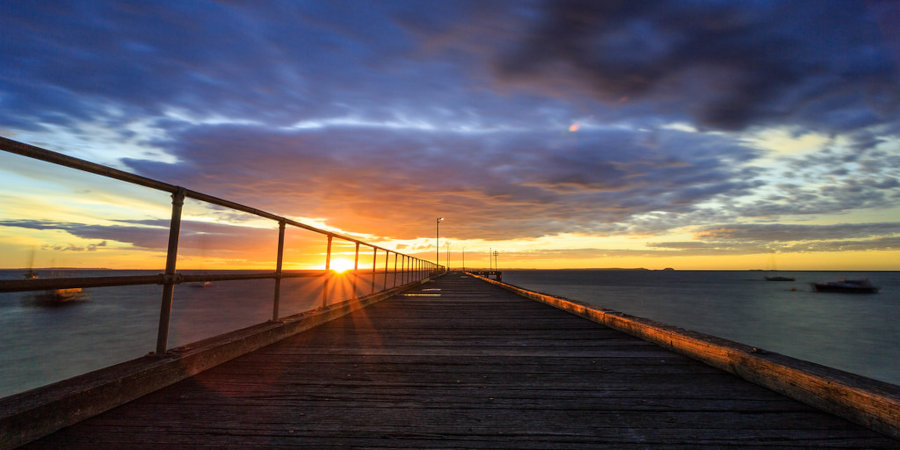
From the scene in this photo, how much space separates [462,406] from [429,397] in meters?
0.24

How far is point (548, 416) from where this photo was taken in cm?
202

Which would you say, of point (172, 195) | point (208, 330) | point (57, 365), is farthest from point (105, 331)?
point (172, 195)

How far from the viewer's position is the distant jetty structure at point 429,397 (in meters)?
1.72

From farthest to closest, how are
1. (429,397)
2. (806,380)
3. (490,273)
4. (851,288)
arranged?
1. (851,288)
2. (490,273)
3. (429,397)
4. (806,380)

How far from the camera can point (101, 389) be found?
194 centimetres

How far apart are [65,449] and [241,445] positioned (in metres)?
0.69

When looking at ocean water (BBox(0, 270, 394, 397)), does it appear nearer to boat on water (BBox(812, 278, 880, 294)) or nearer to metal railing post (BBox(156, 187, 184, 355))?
metal railing post (BBox(156, 187, 184, 355))

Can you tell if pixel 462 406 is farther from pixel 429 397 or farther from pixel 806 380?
pixel 806 380

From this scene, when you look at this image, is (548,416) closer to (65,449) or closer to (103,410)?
(65,449)

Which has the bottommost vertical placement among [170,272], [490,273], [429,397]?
[429,397]

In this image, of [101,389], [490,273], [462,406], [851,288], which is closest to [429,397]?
[462,406]

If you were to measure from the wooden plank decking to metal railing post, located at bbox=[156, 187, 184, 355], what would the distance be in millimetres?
322

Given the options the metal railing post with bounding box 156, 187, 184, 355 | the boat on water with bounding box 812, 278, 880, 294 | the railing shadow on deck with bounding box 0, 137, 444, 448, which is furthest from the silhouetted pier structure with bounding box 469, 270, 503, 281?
the boat on water with bounding box 812, 278, 880, 294

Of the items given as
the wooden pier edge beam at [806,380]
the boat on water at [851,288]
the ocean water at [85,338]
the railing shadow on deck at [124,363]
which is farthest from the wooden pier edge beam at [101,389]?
the boat on water at [851,288]
